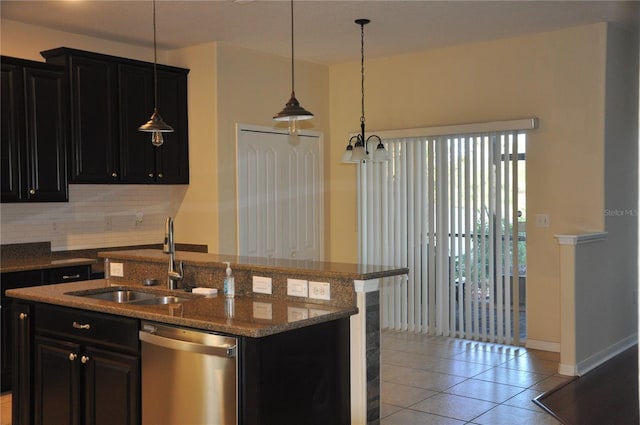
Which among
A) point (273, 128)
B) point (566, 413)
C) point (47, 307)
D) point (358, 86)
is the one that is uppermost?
point (358, 86)

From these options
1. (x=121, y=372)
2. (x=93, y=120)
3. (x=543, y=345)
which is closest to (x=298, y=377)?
(x=121, y=372)

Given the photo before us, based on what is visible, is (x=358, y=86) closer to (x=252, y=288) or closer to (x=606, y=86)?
(x=606, y=86)

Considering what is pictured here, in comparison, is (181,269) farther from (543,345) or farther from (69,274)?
(543,345)

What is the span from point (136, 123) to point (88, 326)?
2801mm

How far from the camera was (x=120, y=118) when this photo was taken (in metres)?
5.77

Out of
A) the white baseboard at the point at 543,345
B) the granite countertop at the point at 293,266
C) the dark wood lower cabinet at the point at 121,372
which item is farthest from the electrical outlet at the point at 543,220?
the dark wood lower cabinet at the point at 121,372

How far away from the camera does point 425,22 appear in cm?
557

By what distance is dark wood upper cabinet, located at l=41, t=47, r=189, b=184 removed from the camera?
5465 millimetres

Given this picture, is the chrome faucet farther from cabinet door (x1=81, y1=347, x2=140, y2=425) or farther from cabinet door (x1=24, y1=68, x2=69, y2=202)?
cabinet door (x1=24, y1=68, x2=69, y2=202)

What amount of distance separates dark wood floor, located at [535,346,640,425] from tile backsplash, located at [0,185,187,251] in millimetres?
3775

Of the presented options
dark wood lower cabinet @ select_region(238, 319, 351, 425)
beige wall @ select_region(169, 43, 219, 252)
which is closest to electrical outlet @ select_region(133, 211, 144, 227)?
beige wall @ select_region(169, 43, 219, 252)

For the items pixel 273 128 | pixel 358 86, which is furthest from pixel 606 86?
pixel 273 128

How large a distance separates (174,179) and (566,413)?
3.84 metres

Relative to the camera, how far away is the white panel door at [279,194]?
21.1 ft
